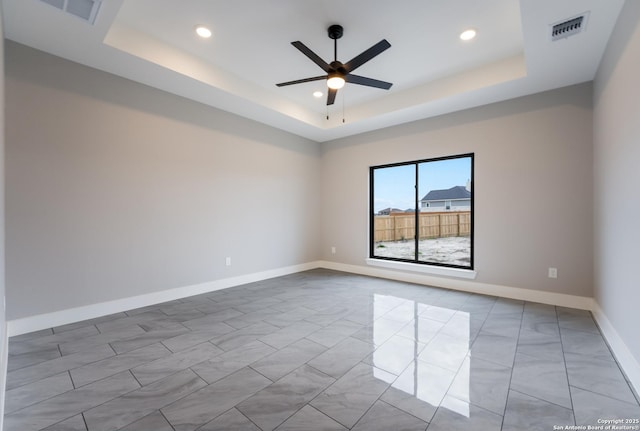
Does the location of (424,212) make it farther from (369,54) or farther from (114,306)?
(114,306)

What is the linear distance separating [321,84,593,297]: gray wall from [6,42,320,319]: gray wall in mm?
3217

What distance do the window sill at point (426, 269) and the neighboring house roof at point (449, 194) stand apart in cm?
118

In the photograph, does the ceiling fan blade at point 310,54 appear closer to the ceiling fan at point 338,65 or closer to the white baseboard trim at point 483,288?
the ceiling fan at point 338,65

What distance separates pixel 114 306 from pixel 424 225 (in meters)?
4.74

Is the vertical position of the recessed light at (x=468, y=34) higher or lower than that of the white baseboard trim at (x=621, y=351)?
higher

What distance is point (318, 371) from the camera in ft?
6.83

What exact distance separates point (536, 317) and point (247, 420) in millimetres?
3273

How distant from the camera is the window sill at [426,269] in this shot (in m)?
4.28

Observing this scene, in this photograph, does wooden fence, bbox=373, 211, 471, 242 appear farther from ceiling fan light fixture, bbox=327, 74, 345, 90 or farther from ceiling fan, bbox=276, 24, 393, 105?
ceiling fan light fixture, bbox=327, 74, 345, 90

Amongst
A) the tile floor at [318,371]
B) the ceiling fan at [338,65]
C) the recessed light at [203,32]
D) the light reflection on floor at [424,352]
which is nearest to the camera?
the tile floor at [318,371]

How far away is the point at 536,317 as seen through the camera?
3.15m

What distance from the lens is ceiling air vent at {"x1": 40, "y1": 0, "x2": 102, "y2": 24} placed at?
227 cm

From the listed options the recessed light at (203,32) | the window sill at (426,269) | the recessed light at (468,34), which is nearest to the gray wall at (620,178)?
the recessed light at (468,34)

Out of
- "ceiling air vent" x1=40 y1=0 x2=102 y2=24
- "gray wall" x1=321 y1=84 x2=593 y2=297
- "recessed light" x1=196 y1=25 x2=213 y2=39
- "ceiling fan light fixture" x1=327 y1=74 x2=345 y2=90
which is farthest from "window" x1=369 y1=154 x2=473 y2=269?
"ceiling air vent" x1=40 y1=0 x2=102 y2=24
